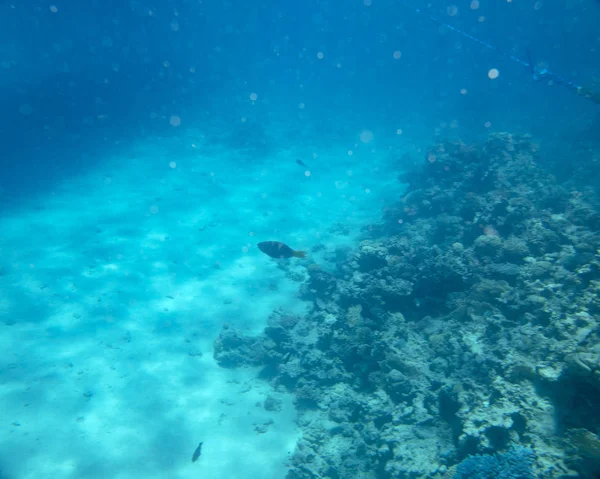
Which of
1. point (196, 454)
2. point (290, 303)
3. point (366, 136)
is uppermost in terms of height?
point (366, 136)

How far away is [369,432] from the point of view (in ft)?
18.4

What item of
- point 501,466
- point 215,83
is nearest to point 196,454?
point 501,466

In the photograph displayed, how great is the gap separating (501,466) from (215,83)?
2311 inches

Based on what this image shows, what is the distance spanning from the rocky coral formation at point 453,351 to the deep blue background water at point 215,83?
→ 1761 cm

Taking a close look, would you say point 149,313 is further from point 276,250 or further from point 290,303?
point 276,250

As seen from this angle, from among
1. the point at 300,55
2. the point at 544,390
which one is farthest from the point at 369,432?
the point at 300,55

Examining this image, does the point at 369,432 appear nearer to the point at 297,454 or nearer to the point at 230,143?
the point at 297,454

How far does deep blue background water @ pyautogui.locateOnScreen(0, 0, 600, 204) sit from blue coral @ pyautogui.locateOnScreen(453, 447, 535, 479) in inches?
878

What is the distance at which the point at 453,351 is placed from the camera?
584 centimetres

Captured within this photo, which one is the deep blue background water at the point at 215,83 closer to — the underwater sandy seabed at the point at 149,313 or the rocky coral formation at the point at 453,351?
the underwater sandy seabed at the point at 149,313

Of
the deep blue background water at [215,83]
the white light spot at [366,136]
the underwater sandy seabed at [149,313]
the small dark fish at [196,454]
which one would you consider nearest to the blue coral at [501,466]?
the underwater sandy seabed at [149,313]

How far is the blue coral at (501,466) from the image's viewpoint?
12.1 feet

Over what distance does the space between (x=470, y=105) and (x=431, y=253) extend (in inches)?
1582

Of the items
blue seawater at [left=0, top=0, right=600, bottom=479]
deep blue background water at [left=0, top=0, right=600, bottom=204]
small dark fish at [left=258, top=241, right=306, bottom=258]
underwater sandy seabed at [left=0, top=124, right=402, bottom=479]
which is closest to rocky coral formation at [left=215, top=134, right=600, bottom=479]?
blue seawater at [left=0, top=0, right=600, bottom=479]
